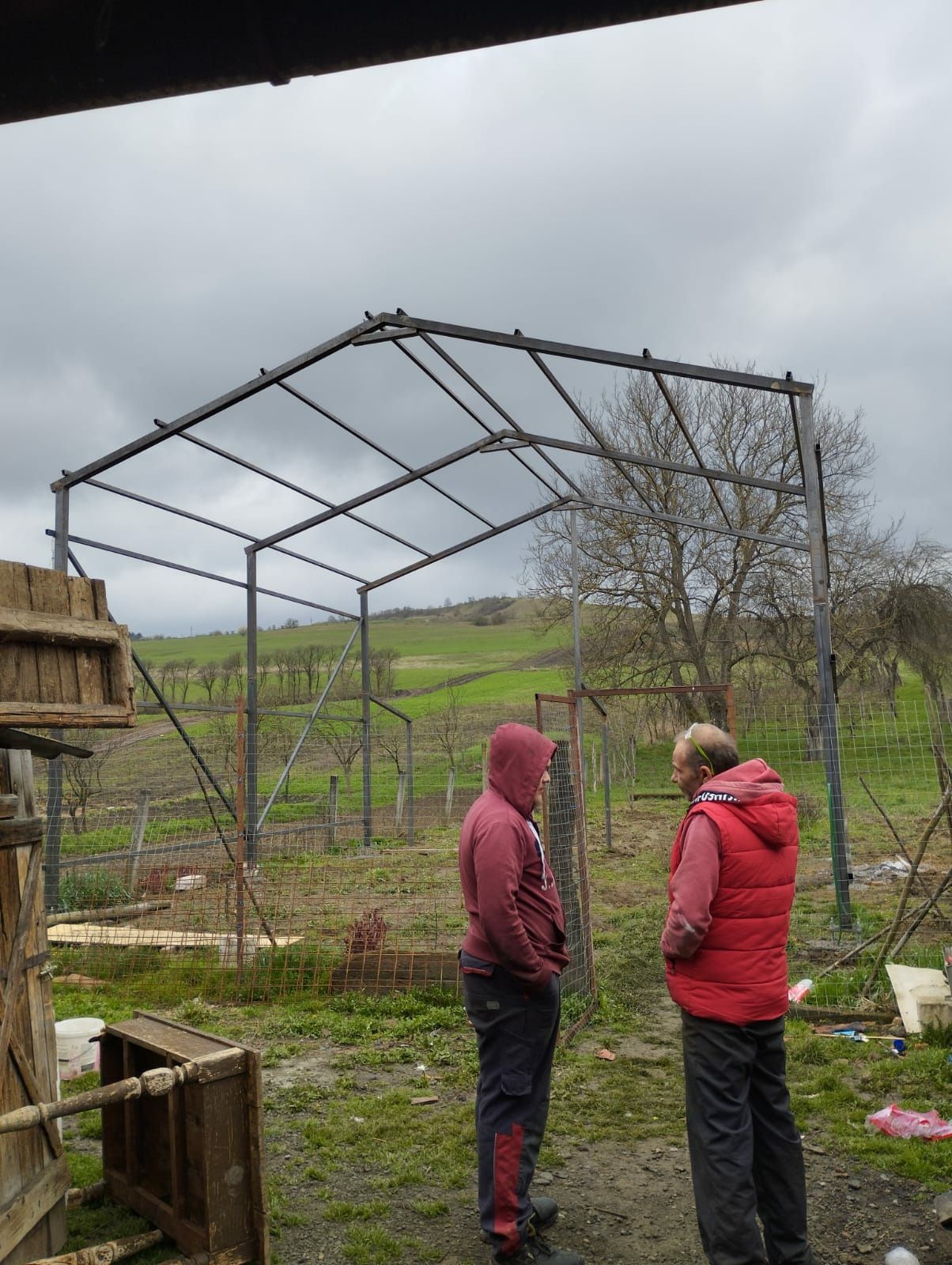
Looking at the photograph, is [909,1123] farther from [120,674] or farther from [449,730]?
[449,730]

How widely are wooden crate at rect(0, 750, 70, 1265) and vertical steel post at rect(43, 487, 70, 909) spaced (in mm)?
5297

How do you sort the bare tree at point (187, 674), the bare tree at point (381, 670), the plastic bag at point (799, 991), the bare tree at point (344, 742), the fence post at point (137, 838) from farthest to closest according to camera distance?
the bare tree at point (381, 670)
the bare tree at point (187, 674)
the bare tree at point (344, 742)
the fence post at point (137, 838)
the plastic bag at point (799, 991)

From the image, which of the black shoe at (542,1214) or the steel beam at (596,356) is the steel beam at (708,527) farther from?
the black shoe at (542,1214)

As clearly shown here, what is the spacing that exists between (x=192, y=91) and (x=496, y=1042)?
324cm

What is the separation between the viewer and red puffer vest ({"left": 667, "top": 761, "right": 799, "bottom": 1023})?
3.29 m

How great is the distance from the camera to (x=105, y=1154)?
4188 millimetres

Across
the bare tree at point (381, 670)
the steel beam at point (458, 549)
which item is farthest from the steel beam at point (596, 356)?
the bare tree at point (381, 670)

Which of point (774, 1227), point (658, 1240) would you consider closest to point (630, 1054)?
point (658, 1240)

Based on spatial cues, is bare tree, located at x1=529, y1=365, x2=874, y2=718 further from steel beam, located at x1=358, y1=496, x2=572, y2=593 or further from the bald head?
the bald head

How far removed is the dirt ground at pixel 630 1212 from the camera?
12.0 ft

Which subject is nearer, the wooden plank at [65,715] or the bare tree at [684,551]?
the wooden plank at [65,715]

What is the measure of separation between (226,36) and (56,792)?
352 inches

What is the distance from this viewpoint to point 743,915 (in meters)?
3.32

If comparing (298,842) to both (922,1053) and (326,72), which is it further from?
(326,72)
